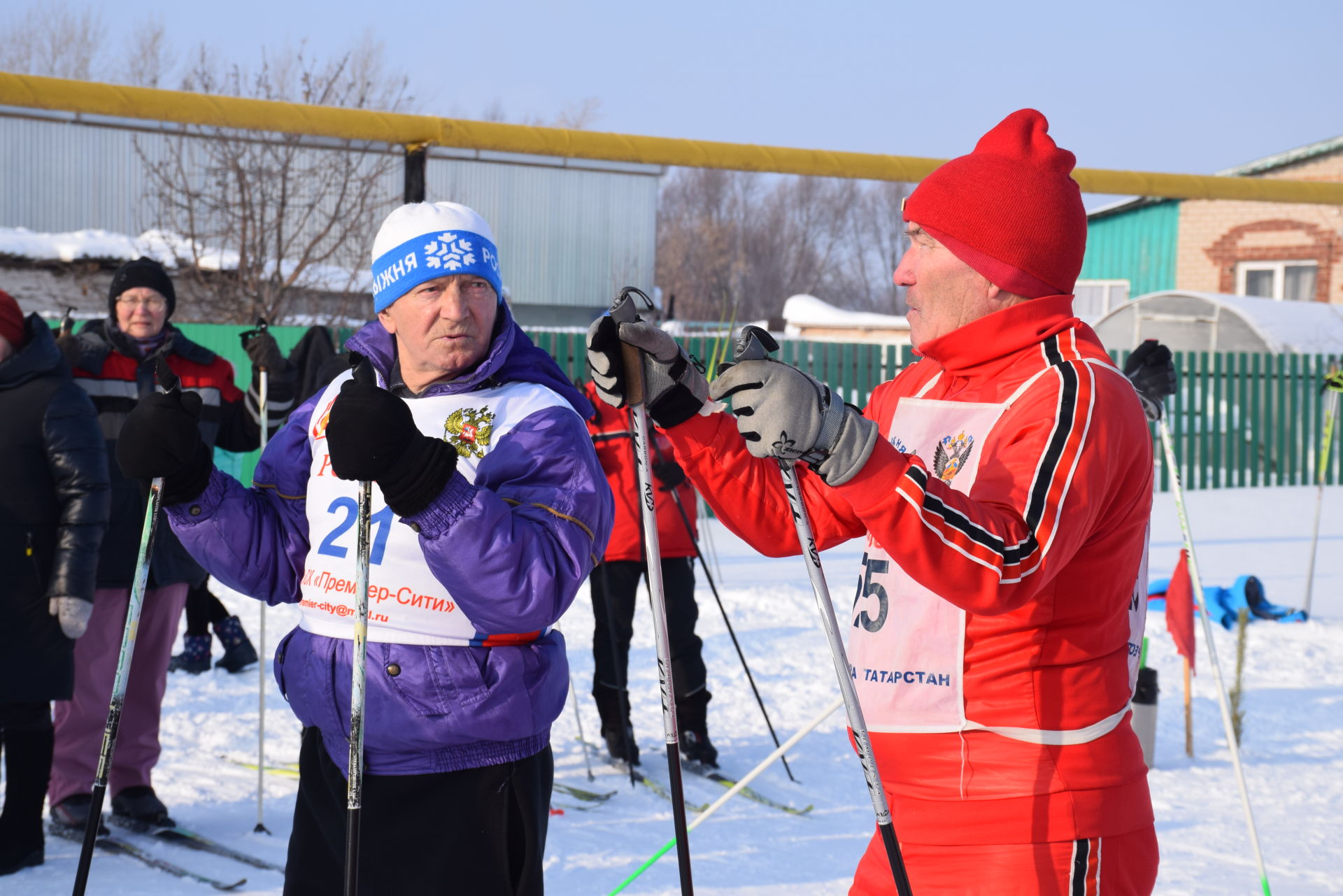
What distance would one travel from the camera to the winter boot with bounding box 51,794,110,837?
4.44 meters

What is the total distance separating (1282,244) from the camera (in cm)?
2184

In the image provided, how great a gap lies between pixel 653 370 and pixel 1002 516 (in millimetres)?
621

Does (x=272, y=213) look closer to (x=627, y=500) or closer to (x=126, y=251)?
(x=126, y=251)

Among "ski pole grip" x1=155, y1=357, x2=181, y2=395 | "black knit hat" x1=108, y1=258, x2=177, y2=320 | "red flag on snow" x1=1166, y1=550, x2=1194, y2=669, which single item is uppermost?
"black knit hat" x1=108, y1=258, x2=177, y2=320

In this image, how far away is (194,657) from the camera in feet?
22.5

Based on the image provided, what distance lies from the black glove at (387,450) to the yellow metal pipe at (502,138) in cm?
367

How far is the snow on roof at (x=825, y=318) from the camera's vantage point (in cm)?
2811

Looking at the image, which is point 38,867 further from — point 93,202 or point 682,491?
point 93,202

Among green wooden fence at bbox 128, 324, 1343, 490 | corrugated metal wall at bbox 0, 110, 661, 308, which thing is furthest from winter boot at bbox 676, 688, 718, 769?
corrugated metal wall at bbox 0, 110, 661, 308

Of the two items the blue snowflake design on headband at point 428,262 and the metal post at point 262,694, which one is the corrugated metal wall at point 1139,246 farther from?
the blue snowflake design on headband at point 428,262

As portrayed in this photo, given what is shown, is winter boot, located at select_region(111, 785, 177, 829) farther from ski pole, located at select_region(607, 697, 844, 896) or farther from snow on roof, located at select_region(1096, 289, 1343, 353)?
snow on roof, located at select_region(1096, 289, 1343, 353)

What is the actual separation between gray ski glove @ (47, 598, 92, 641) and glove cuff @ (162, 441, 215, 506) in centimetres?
194

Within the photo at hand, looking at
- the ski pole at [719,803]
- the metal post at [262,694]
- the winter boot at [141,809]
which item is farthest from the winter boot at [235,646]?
the ski pole at [719,803]

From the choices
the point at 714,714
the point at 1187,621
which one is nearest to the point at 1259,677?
the point at 1187,621
